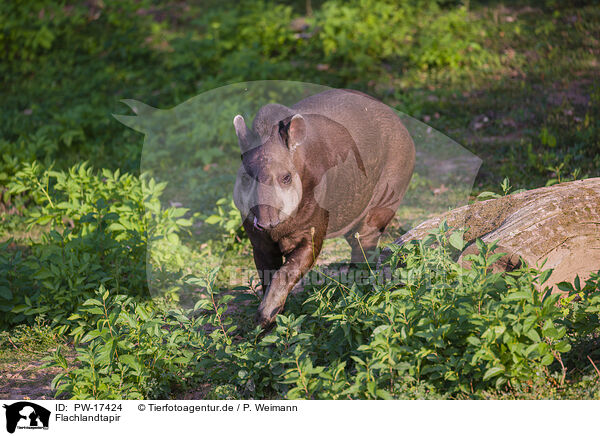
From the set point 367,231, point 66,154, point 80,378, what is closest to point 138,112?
point 66,154

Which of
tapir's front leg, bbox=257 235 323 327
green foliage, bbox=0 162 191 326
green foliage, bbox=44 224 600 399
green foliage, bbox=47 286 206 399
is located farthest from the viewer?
green foliage, bbox=0 162 191 326

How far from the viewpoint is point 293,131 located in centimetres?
457

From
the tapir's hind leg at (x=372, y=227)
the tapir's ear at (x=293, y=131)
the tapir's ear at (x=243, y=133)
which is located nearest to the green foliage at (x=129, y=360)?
the tapir's ear at (x=243, y=133)

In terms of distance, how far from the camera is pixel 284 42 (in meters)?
11.9

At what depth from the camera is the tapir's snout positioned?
4246 millimetres

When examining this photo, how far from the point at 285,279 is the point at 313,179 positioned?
0.82m

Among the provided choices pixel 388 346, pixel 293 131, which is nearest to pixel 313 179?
pixel 293 131

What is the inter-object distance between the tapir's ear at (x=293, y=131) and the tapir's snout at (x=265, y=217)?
58 cm

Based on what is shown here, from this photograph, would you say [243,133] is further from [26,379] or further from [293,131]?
[26,379]

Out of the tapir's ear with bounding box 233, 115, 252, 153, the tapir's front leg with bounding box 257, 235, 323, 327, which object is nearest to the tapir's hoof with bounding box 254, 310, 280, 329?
the tapir's front leg with bounding box 257, 235, 323, 327

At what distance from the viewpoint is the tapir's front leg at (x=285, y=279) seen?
4.68 metres

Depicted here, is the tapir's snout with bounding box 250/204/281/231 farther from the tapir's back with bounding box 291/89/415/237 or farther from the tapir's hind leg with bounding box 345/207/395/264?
the tapir's hind leg with bounding box 345/207/395/264

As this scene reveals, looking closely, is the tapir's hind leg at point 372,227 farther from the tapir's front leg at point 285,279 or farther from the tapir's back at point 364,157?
the tapir's front leg at point 285,279
